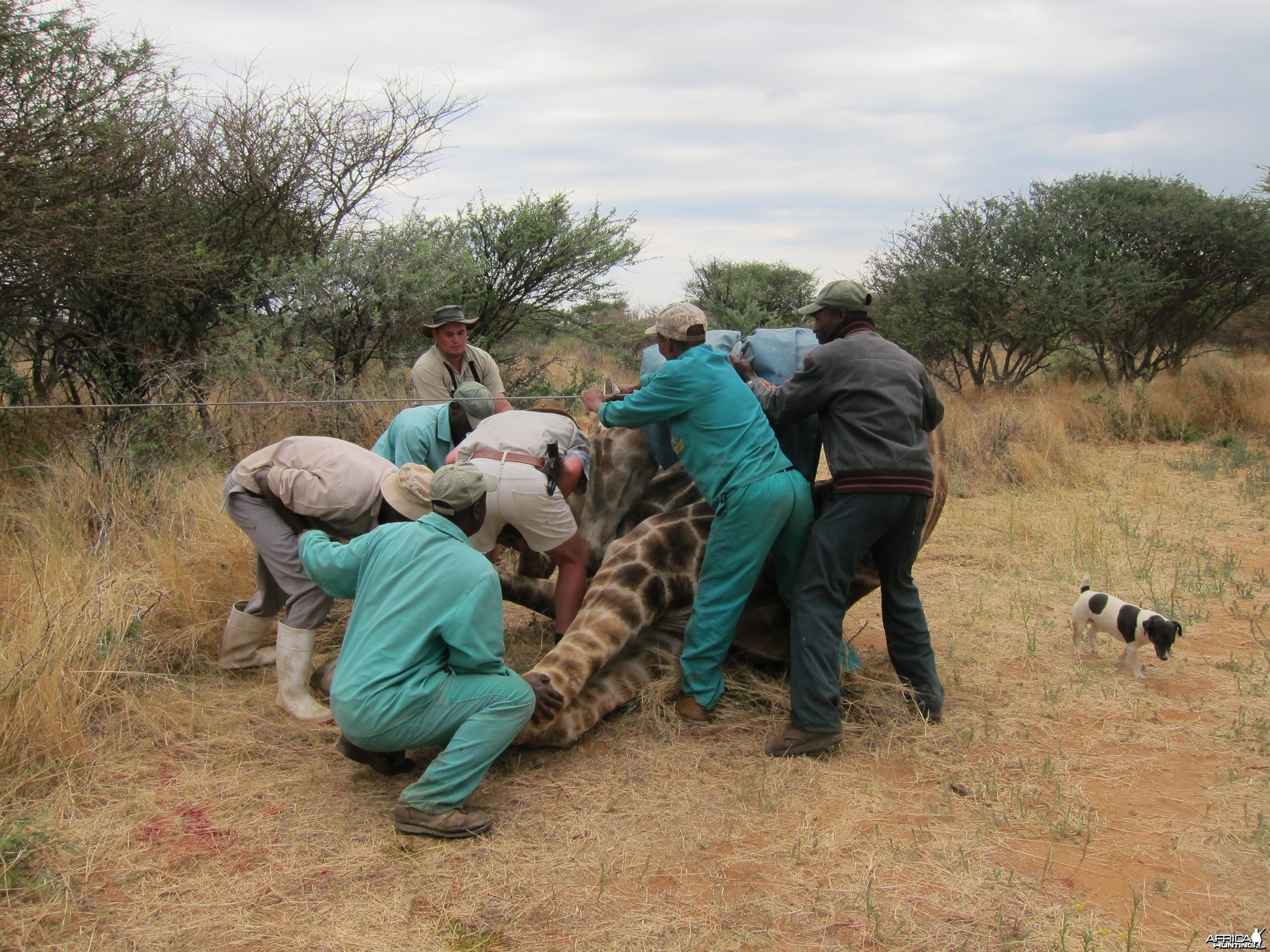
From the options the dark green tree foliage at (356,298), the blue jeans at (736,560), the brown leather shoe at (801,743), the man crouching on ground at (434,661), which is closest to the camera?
the man crouching on ground at (434,661)

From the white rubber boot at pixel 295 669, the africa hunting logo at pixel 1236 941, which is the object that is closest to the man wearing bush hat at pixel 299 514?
the white rubber boot at pixel 295 669

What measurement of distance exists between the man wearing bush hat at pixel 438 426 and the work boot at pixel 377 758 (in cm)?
174

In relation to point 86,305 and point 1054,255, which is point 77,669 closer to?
point 86,305

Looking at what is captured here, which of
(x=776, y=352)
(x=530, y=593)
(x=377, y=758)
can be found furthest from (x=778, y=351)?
(x=377, y=758)

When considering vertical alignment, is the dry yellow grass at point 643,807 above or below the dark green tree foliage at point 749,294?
below

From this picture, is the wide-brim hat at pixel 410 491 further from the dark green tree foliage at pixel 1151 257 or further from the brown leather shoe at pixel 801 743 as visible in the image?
the dark green tree foliage at pixel 1151 257

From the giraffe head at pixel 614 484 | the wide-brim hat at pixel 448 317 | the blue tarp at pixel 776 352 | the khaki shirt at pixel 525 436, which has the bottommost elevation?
the giraffe head at pixel 614 484

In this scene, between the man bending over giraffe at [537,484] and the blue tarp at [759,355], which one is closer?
the man bending over giraffe at [537,484]

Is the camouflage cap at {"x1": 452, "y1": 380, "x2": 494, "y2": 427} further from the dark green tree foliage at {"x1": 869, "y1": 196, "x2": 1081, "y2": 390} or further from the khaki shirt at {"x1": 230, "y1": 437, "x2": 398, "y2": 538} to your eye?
the dark green tree foliage at {"x1": 869, "y1": 196, "x2": 1081, "y2": 390}

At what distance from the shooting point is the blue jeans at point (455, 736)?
11.0 feet

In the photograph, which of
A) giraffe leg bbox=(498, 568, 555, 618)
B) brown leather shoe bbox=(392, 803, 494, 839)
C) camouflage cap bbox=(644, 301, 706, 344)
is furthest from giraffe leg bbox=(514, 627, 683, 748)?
camouflage cap bbox=(644, 301, 706, 344)

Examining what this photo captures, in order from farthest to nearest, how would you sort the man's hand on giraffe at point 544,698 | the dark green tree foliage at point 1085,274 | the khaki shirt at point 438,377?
the dark green tree foliage at point 1085,274, the khaki shirt at point 438,377, the man's hand on giraffe at point 544,698

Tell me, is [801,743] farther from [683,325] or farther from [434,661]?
[683,325]

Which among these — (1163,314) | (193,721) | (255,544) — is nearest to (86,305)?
(255,544)
